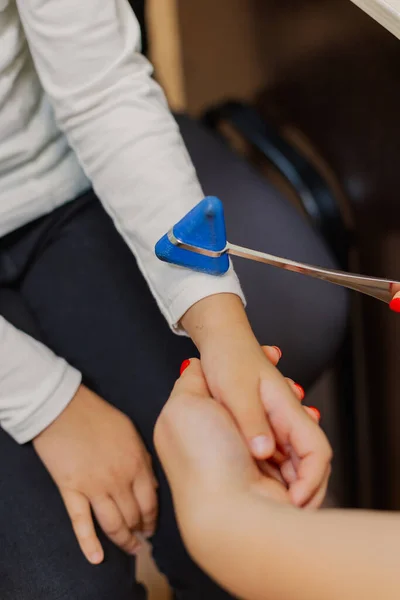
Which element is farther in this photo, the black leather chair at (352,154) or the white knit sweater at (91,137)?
the black leather chair at (352,154)

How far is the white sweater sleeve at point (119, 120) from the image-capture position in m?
0.49

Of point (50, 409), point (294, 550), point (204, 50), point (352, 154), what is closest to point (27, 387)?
point (50, 409)

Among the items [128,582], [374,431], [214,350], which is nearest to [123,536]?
[128,582]

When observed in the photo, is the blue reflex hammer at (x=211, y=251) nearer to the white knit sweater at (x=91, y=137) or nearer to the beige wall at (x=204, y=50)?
the white knit sweater at (x=91, y=137)

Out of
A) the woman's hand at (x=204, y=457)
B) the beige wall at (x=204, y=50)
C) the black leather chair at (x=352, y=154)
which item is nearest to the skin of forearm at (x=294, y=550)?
the woman's hand at (x=204, y=457)

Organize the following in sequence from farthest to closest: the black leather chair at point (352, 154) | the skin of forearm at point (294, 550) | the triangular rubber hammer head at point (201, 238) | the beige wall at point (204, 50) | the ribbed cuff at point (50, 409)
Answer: the beige wall at point (204, 50) < the black leather chair at point (352, 154) < the ribbed cuff at point (50, 409) < the triangular rubber hammer head at point (201, 238) < the skin of forearm at point (294, 550)

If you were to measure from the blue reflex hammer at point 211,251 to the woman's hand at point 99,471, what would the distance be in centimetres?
15

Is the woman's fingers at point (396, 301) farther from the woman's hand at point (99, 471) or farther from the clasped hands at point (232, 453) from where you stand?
the woman's hand at point (99, 471)

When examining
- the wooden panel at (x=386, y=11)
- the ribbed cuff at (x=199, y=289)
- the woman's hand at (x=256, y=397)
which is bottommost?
the woman's hand at (x=256, y=397)

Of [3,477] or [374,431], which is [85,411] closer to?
[3,477]

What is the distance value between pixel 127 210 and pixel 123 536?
0.85 ft

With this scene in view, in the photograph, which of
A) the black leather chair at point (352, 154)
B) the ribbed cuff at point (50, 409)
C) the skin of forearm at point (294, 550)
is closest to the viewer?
the skin of forearm at point (294, 550)

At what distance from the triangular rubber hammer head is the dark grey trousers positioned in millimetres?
93

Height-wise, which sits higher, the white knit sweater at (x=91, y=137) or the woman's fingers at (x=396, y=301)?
the white knit sweater at (x=91, y=137)
